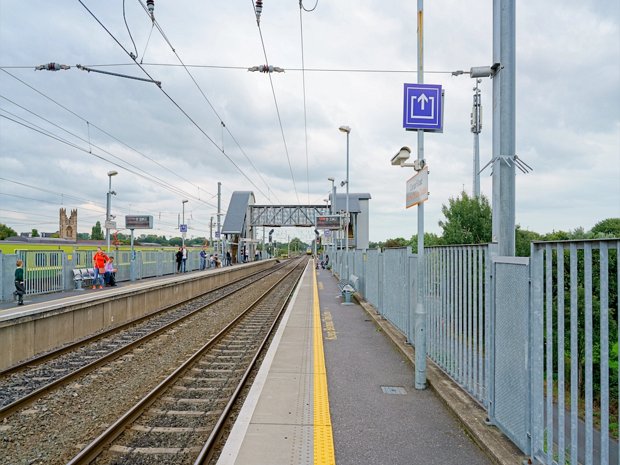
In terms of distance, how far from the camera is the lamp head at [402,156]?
6.52 m

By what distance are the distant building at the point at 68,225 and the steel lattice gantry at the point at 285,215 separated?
3746 centimetres

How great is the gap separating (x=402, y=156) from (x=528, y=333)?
3399mm

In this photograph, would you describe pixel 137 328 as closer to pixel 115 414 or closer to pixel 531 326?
pixel 115 414

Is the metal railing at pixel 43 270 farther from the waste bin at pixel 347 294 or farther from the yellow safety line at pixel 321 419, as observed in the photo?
the yellow safety line at pixel 321 419

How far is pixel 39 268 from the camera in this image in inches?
706

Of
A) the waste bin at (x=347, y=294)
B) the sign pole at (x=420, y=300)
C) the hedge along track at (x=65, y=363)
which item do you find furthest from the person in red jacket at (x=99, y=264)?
the sign pole at (x=420, y=300)

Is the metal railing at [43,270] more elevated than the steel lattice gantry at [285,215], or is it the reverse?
the steel lattice gantry at [285,215]

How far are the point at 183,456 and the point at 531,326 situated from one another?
3462 millimetres

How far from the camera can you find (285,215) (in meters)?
74.4

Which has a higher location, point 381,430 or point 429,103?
point 429,103

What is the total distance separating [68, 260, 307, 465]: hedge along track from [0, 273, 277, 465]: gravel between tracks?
0.29 m

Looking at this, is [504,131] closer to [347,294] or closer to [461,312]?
[461,312]

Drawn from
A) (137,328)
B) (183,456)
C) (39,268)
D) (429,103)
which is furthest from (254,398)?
(39,268)

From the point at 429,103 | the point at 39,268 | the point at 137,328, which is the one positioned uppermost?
the point at 429,103
